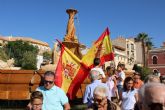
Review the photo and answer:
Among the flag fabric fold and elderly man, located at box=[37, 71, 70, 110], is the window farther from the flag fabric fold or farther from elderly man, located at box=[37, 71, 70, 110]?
elderly man, located at box=[37, 71, 70, 110]

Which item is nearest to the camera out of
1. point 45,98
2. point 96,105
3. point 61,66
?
point 96,105

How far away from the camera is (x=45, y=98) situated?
5.44 m

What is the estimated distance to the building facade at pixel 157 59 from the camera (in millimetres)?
82250

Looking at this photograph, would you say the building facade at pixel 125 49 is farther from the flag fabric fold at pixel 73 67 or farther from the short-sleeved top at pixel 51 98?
the short-sleeved top at pixel 51 98

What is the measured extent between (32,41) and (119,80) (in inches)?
5164

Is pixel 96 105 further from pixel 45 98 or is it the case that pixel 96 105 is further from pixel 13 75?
pixel 13 75

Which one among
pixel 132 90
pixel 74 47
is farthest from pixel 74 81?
pixel 74 47

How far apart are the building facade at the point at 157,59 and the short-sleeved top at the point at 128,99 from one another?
77082 mm

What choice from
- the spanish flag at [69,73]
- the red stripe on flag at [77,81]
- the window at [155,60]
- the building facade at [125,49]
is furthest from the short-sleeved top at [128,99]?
the building facade at [125,49]

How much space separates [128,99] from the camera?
6762 millimetres

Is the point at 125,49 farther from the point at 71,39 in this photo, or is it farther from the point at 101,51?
the point at 101,51

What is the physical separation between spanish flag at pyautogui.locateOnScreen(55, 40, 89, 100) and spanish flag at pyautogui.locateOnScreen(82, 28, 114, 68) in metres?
0.47

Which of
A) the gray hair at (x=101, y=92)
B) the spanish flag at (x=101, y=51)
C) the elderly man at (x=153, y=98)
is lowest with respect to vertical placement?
the gray hair at (x=101, y=92)

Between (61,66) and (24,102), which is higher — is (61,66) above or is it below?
above
